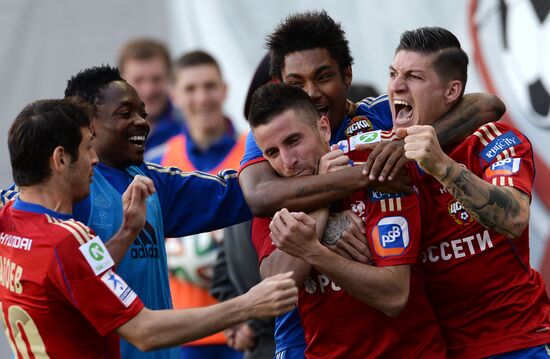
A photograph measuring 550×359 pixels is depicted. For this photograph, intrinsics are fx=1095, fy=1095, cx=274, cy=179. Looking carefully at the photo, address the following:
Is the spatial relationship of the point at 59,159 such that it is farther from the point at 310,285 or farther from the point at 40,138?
the point at 310,285

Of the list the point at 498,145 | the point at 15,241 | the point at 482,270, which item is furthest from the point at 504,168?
the point at 15,241

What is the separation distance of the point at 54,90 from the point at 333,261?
479 centimetres

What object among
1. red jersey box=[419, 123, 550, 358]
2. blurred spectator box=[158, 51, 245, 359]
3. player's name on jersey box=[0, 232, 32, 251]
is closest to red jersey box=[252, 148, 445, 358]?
red jersey box=[419, 123, 550, 358]

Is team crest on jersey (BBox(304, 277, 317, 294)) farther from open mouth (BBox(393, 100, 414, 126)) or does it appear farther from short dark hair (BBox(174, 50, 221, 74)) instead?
short dark hair (BBox(174, 50, 221, 74))

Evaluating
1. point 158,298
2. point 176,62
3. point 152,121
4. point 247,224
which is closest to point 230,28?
point 176,62

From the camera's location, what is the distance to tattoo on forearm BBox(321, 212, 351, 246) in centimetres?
415

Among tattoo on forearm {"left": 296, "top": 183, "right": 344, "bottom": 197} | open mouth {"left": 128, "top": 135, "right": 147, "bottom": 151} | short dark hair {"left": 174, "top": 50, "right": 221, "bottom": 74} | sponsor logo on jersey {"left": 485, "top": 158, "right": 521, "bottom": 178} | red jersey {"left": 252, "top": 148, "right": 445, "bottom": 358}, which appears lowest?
red jersey {"left": 252, "top": 148, "right": 445, "bottom": 358}

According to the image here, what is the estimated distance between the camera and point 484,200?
13.3 feet

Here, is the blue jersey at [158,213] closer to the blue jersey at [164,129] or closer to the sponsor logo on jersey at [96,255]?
the sponsor logo on jersey at [96,255]

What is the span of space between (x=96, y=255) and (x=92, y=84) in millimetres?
1002

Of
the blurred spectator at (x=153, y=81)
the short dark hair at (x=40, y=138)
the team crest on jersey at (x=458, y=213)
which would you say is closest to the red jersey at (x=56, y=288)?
the short dark hair at (x=40, y=138)

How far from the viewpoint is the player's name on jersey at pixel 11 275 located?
401 centimetres

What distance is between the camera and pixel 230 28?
777cm

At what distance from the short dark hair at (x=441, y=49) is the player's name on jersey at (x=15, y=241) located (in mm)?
1725
